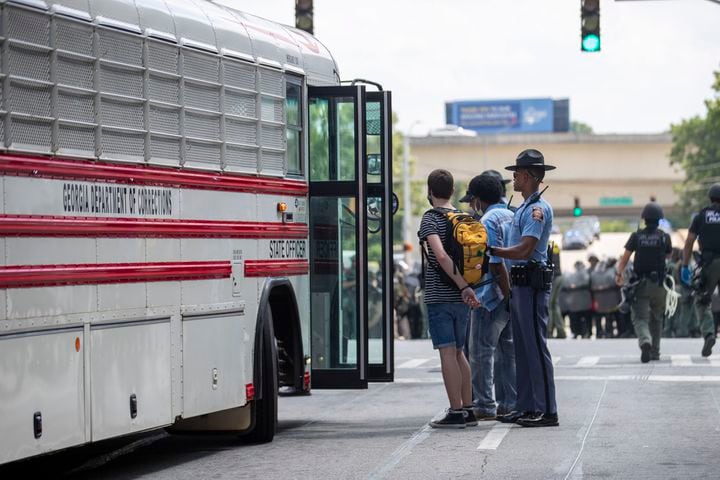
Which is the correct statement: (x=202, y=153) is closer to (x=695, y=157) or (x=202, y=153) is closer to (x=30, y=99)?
(x=30, y=99)

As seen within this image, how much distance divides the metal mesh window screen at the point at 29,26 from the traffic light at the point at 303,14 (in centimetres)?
1211

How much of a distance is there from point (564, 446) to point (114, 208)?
365 cm

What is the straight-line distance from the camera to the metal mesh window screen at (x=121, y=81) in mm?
9531

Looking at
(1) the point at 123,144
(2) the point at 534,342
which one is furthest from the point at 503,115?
(1) the point at 123,144

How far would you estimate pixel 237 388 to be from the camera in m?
11.2

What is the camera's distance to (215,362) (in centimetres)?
1083

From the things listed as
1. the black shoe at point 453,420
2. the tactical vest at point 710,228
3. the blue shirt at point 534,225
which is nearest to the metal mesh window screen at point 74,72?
the blue shirt at point 534,225

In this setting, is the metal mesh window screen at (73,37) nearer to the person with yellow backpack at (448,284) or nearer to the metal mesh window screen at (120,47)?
the metal mesh window screen at (120,47)

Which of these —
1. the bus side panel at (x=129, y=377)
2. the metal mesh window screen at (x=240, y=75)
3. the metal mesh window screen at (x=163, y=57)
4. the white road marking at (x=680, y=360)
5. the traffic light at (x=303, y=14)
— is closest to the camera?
the bus side panel at (x=129, y=377)

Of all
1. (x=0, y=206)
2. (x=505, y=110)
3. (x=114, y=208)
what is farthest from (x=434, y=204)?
(x=505, y=110)

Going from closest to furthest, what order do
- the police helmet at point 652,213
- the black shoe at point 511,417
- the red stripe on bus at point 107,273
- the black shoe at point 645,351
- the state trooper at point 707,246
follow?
the red stripe on bus at point 107,273 < the black shoe at point 511,417 < the state trooper at point 707,246 < the police helmet at point 652,213 < the black shoe at point 645,351

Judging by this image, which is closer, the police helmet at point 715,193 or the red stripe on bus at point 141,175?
the red stripe on bus at point 141,175

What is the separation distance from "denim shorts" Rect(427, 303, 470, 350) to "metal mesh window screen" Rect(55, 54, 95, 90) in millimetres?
3810

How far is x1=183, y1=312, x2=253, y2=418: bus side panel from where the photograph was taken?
10.5 m
